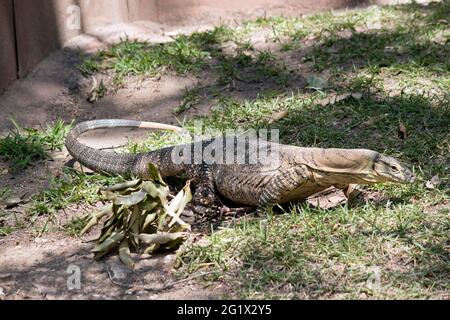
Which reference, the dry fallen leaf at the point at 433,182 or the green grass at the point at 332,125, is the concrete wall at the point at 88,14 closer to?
the green grass at the point at 332,125

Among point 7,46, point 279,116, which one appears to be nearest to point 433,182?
point 279,116

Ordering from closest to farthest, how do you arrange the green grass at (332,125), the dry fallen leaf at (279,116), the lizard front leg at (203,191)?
the green grass at (332,125), the lizard front leg at (203,191), the dry fallen leaf at (279,116)

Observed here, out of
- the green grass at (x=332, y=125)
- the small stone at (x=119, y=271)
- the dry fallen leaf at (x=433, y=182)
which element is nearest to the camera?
the green grass at (x=332, y=125)

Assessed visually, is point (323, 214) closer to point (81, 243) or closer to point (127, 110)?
point (81, 243)

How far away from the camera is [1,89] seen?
7.76 m

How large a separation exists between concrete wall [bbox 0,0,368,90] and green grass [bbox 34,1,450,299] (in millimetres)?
346

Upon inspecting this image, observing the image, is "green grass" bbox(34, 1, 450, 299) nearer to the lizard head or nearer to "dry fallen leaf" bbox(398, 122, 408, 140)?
"dry fallen leaf" bbox(398, 122, 408, 140)

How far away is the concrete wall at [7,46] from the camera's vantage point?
7750 mm

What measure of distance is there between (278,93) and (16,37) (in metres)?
2.71

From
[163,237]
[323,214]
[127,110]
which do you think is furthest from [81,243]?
[127,110]

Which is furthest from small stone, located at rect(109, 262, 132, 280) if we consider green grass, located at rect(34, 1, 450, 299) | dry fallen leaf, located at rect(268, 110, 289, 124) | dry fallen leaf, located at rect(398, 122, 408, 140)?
dry fallen leaf, located at rect(398, 122, 408, 140)

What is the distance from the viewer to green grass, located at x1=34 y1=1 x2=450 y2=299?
466 cm

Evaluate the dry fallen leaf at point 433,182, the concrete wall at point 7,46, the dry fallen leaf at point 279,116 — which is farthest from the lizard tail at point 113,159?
the dry fallen leaf at point 433,182

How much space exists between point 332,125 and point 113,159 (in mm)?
1930
